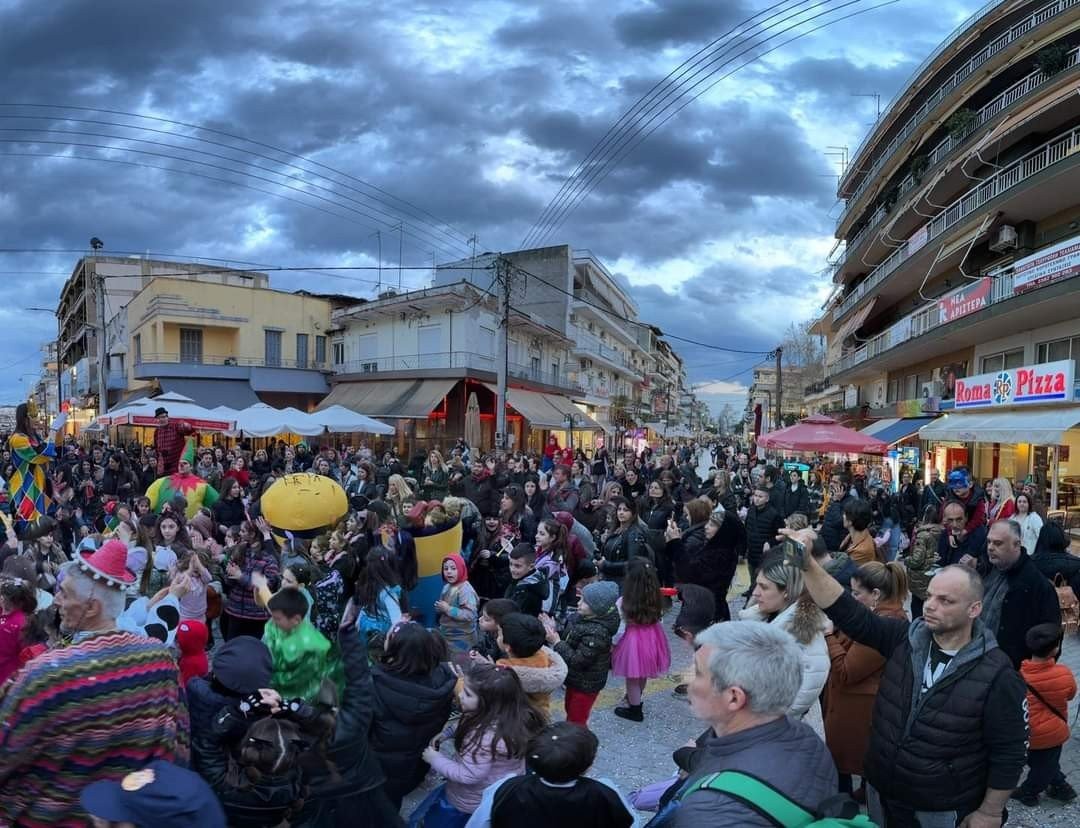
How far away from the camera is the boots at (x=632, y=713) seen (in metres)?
5.19

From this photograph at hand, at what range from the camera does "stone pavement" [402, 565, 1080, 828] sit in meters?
3.89

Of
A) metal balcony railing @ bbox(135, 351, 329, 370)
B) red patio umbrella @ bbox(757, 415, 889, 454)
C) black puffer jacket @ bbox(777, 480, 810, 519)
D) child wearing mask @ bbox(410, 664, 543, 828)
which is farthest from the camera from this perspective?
metal balcony railing @ bbox(135, 351, 329, 370)

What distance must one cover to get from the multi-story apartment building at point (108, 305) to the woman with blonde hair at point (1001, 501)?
3307cm

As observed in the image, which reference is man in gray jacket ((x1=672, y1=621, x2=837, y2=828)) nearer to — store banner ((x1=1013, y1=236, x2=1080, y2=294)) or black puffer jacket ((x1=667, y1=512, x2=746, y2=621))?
black puffer jacket ((x1=667, y1=512, x2=746, y2=621))

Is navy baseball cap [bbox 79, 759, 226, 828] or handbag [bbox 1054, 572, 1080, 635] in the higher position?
navy baseball cap [bbox 79, 759, 226, 828]

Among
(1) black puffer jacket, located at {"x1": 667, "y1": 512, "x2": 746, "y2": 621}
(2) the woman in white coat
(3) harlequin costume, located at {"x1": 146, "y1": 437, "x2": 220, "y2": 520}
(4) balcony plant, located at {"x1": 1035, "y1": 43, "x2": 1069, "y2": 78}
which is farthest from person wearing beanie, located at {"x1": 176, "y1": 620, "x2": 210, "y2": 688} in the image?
(4) balcony plant, located at {"x1": 1035, "y1": 43, "x2": 1069, "y2": 78}

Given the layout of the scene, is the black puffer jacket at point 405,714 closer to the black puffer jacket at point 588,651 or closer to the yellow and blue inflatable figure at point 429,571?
the black puffer jacket at point 588,651

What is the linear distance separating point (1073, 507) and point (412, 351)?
24708 mm

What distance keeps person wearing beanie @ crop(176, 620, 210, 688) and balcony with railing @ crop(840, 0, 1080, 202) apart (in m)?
22.8

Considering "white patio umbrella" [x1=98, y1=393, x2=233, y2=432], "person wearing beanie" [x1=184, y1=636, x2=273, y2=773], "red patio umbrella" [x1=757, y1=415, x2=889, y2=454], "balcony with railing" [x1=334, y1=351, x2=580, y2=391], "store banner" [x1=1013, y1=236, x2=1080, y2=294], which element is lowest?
"person wearing beanie" [x1=184, y1=636, x2=273, y2=773]

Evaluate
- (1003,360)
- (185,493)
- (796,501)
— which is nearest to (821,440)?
(796,501)

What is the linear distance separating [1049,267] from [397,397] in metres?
23.2

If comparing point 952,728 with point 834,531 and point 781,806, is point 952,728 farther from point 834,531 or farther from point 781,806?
point 834,531

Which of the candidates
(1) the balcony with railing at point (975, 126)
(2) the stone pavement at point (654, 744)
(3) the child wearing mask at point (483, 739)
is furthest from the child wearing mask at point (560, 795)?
(1) the balcony with railing at point (975, 126)
